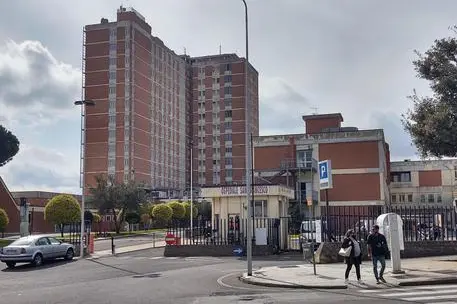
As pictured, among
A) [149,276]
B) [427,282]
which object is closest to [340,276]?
[427,282]

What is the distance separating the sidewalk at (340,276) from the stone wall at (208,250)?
26.4 ft

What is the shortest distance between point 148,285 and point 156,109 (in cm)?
11098

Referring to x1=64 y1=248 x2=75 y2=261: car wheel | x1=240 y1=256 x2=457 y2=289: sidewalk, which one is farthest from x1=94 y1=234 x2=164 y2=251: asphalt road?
x1=240 y1=256 x2=457 y2=289: sidewalk

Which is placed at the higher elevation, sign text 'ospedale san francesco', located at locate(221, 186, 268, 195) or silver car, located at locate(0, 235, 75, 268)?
sign text 'ospedale san francesco', located at locate(221, 186, 268, 195)

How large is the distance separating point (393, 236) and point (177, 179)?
118569 mm

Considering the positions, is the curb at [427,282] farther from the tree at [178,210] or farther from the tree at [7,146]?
the tree at [7,146]

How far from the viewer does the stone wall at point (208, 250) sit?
31703 millimetres

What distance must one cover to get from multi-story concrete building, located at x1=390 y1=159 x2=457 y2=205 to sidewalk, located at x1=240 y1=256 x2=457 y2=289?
7217cm

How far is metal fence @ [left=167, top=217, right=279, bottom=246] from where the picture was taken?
32375 mm

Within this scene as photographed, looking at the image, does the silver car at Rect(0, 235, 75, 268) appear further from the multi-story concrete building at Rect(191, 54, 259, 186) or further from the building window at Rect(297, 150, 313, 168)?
the multi-story concrete building at Rect(191, 54, 259, 186)

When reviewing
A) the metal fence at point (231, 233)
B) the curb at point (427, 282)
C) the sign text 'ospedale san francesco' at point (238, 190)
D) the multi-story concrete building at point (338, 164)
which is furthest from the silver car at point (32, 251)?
the multi-story concrete building at point (338, 164)

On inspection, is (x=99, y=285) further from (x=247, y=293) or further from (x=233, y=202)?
(x=233, y=202)

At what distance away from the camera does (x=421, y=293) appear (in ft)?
49.4

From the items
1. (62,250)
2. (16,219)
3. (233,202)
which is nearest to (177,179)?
(16,219)
